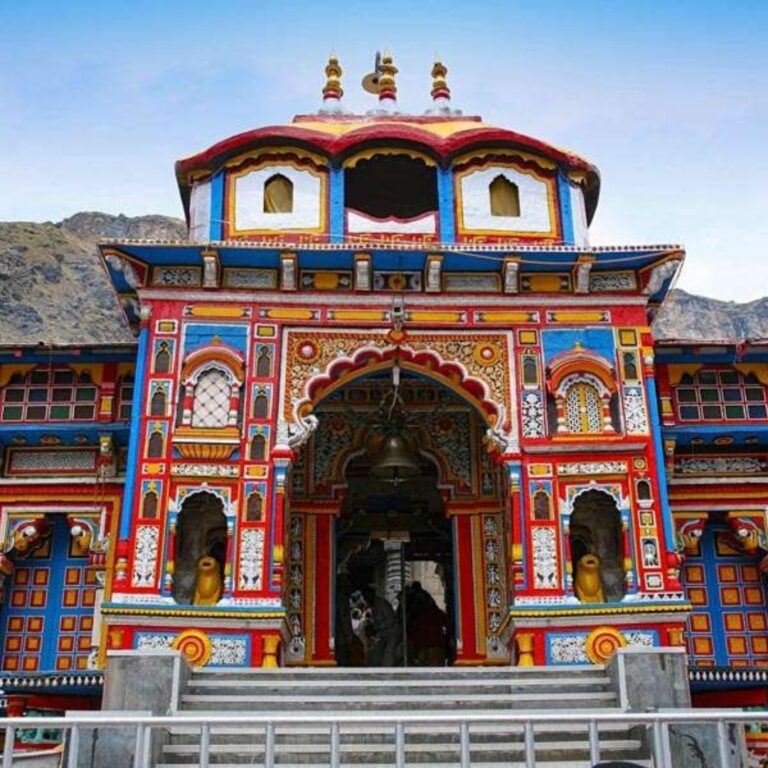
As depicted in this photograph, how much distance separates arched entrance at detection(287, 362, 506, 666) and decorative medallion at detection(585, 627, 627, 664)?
238 centimetres

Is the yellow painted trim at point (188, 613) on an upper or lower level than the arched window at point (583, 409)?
lower

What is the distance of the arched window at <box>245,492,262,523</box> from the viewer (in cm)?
1288

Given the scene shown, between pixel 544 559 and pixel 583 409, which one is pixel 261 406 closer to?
pixel 544 559

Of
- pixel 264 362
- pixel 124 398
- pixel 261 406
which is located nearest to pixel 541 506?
pixel 261 406

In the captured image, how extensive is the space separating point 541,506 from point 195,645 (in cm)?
429

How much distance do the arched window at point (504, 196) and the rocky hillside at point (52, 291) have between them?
23719mm

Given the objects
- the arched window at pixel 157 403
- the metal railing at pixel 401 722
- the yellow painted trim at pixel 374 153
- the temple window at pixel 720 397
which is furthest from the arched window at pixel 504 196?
the metal railing at pixel 401 722

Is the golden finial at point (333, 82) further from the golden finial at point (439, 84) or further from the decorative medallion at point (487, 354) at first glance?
the decorative medallion at point (487, 354)

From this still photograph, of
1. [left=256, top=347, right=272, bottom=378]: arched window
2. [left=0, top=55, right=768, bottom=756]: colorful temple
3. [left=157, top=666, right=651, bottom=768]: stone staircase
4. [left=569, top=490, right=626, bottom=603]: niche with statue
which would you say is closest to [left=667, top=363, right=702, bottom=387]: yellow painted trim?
[left=0, top=55, right=768, bottom=756]: colorful temple

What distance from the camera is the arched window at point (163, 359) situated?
13547 millimetres

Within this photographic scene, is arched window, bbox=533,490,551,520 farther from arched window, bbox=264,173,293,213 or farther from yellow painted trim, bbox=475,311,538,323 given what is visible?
arched window, bbox=264,173,293,213

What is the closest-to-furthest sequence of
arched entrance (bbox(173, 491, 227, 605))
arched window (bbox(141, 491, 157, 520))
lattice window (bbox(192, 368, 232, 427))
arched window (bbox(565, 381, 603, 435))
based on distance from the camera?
arched window (bbox(141, 491, 157, 520)) → arched entrance (bbox(173, 491, 227, 605)) → lattice window (bbox(192, 368, 232, 427)) → arched window (bbox(565, 381, 603, 435))

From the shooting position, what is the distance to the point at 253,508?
42.4ft

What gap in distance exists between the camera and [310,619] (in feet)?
48.4
